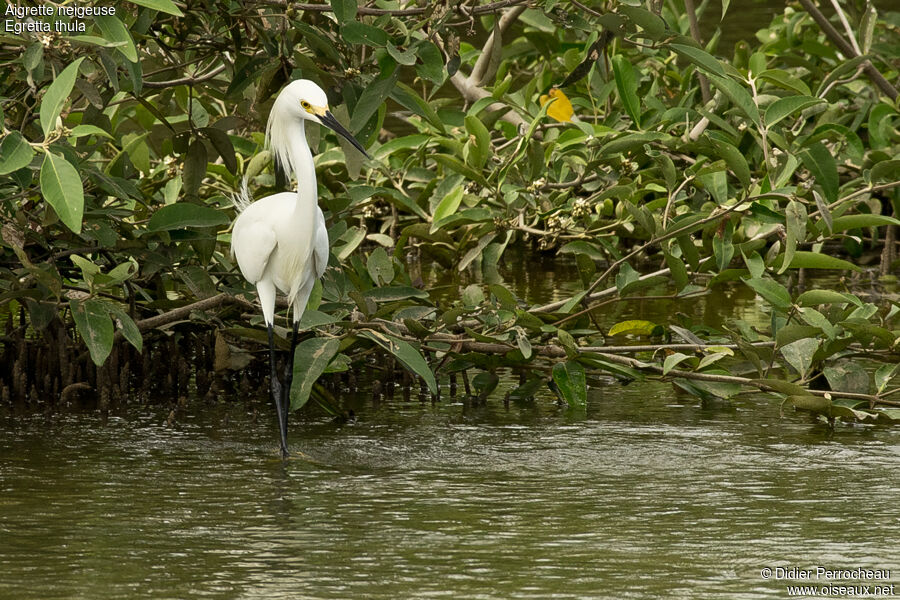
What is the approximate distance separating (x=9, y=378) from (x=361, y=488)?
1.89 meters

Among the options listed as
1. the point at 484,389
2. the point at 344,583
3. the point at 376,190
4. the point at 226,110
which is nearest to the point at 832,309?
the point at 484,389

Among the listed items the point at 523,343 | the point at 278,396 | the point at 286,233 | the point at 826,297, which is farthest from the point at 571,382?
the point at 286,233

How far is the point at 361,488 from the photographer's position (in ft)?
12.9

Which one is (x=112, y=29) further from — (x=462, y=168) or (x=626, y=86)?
(x=626, y=86)

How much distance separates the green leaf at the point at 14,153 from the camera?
128 inches

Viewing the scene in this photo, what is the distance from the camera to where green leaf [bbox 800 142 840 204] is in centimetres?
497

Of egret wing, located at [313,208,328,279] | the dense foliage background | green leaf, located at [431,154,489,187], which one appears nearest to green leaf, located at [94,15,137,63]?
the dense foliage background

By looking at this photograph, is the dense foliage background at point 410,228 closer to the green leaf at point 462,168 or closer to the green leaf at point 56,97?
the green leaf at point 462,168

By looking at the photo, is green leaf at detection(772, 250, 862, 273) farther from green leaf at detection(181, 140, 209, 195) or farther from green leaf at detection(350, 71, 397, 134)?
green leaf at detection(181, 140, 209, 195)

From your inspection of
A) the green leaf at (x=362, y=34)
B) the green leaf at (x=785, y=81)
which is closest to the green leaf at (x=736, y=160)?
the green leaf at (x=785, y=81)

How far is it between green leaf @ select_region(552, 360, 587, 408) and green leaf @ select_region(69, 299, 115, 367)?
1.57m

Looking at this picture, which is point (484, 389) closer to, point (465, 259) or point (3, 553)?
point (465, 259)

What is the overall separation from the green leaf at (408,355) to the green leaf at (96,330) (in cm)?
87

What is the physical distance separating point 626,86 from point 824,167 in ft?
3.72
